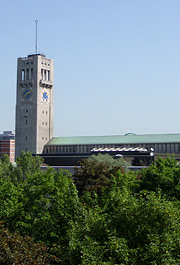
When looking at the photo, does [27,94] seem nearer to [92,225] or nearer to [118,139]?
[118,139]

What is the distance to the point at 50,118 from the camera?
649 ft

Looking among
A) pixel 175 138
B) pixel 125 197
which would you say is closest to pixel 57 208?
pixel 125 197

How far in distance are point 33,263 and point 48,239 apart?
4899 millimetres

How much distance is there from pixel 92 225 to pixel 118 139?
155m

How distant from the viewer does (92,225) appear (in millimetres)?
32625

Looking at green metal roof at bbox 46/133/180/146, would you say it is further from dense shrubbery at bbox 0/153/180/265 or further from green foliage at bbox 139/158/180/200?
dense shrubbery at bbox 0/153/180/265

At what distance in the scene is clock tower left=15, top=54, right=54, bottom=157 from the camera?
191 m

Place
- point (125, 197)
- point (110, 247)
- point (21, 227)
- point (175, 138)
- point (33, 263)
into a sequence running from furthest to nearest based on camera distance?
point (175, 138), point (21, 227), point (125, 197), point (33, 263), point (110, 247)

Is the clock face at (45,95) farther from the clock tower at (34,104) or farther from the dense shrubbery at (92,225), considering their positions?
the dense shrubbery at (92,225)

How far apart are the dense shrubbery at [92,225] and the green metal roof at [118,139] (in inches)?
5338

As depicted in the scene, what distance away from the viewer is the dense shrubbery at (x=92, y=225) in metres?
29.8

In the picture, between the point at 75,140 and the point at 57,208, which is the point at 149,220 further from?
the point at 75,140

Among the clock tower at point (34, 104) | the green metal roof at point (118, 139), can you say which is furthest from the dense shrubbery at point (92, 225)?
the clock tower at point (34, 104)

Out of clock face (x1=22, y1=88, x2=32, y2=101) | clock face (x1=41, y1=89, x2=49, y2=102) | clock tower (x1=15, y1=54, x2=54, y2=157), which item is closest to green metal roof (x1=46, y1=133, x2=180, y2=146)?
clock tower (x1=15, y1=54, x2=54, y2=157)
